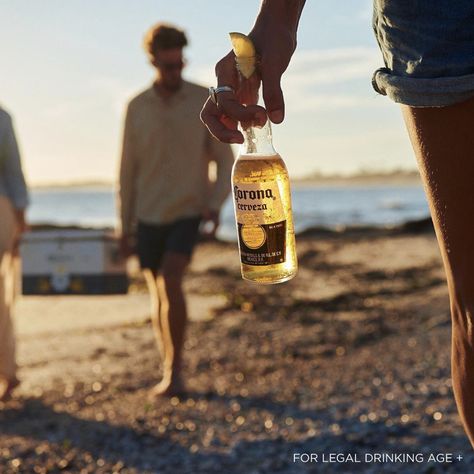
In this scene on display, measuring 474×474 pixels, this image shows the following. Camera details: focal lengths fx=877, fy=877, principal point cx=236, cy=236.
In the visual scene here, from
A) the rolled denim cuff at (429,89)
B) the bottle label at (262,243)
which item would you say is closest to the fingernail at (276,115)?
the rolled denim cuff at (429,89)

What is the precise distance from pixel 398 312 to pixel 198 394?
3.30 meters

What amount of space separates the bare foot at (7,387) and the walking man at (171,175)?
1.00 m

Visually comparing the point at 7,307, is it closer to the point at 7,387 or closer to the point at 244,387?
the point at 7,387

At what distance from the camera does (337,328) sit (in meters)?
7.73

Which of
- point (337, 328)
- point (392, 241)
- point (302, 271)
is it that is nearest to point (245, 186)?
→ point (337, 328)

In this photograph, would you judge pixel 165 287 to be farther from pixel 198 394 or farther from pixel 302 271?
pixel 302 271

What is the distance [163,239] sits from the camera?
5.96 meters

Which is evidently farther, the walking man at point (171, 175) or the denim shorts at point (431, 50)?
the walking man at point (171, 175)

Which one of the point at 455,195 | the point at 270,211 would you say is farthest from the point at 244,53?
the point at 455,195

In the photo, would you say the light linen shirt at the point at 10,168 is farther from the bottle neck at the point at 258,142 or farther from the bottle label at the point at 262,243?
the bottle label at the point at 262,243

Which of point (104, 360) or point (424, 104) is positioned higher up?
point (424, 104)

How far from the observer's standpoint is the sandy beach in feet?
14.6

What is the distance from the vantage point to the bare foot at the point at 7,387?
5.85 metres

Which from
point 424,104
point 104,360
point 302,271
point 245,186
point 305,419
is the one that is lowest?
point 302,271
